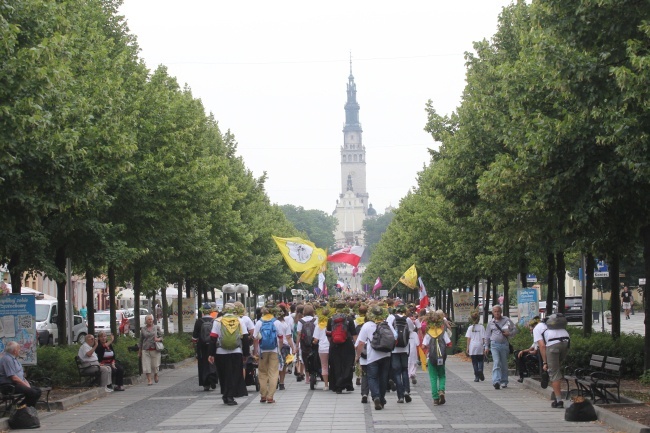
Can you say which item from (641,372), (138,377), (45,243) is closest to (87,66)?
(45,243)

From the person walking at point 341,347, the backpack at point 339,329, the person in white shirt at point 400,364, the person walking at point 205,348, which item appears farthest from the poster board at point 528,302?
the person in white shirt at point 400,364

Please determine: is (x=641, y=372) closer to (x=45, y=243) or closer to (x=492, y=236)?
(x=492, y=236)

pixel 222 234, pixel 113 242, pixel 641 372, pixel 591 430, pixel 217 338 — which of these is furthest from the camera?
pixel 222 234

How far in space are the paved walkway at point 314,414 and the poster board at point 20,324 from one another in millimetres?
1428

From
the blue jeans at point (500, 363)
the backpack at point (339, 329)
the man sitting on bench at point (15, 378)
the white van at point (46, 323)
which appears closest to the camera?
the man sitting on bench at point (15, 378)

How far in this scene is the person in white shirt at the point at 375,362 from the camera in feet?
66.3

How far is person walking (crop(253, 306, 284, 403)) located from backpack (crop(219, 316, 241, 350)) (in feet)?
1.77

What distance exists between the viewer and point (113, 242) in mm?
27656

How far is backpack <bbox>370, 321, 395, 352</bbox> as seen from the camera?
2027 cm

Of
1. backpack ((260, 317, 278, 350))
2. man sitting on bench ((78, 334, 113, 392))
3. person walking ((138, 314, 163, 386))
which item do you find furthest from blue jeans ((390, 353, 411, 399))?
person walking ((138, 314, 163, 386))

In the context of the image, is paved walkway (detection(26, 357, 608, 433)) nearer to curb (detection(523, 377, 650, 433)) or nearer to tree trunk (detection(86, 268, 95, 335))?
curb (detection(523, 377, 650, 433))

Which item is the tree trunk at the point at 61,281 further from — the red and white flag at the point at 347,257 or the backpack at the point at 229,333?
the red and white flag at the point at 347,257

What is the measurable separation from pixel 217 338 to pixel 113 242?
6.51 metres

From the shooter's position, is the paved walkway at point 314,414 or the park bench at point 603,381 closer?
the paved walkway at point 314,414
